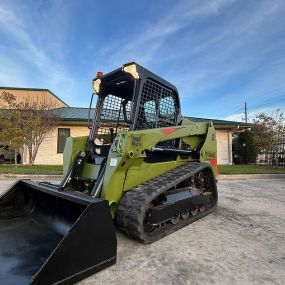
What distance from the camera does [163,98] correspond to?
4770 mm

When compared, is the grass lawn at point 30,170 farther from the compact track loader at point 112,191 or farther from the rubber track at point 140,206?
the rubber track at point 140,206

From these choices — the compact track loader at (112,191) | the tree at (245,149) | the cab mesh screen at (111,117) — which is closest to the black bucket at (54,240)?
the compact track loader at (112,191)

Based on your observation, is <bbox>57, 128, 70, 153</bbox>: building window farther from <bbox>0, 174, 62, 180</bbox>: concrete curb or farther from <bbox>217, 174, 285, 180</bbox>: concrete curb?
<bbox>217, 174, 285, 180</bbox>: concrete curb

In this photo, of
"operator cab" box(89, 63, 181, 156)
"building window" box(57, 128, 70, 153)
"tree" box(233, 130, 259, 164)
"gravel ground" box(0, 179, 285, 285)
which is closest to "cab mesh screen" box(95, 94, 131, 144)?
"operator cab" box(89, 63, 181, 156)

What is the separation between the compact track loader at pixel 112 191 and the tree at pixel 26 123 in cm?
1036

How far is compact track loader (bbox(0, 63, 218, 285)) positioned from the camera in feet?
8.41

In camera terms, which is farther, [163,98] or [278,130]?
[278,130]

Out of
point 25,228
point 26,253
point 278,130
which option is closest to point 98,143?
point 25,228

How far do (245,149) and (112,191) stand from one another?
20.5 meters

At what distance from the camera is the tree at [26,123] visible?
549 inches

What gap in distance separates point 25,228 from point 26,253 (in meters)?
0.76

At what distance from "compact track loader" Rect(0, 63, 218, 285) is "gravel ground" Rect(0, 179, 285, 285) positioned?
0.17m

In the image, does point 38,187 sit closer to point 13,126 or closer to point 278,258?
point 278,258

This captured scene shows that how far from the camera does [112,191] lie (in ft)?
11.5
